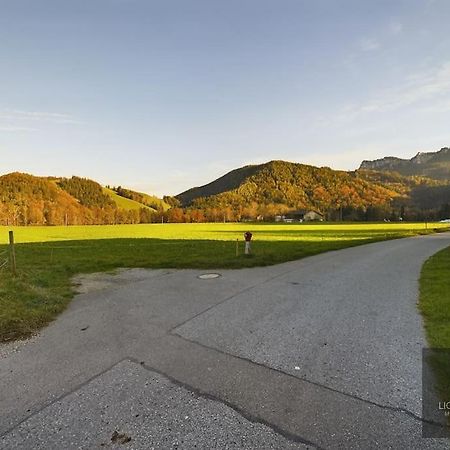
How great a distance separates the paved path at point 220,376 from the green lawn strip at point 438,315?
23 centimetres

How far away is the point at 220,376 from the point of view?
3770 mm

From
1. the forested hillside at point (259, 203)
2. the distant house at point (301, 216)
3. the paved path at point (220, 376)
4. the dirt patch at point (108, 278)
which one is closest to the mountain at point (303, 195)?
the forested hillside at point (259, 203)

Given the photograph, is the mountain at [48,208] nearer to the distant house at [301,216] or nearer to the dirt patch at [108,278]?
the distant house at [301,216]

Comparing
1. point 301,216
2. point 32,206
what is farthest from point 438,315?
point 301,216

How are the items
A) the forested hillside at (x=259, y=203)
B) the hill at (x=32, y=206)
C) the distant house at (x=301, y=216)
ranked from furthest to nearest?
the distant house at (x=301, y=216)
the forested hillside at (x=259, y=203)
the hill at (x=32, y=206)

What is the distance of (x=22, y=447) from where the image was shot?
8.66ft

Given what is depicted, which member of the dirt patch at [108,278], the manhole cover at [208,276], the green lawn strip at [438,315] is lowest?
the dirt patch at [108,278]

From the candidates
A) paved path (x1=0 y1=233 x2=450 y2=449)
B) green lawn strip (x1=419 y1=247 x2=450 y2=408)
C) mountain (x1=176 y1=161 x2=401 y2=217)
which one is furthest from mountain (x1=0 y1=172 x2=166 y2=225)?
green lawn strip (x1=419 y1=247 x2=450 y2=408)

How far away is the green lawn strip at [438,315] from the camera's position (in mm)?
3810

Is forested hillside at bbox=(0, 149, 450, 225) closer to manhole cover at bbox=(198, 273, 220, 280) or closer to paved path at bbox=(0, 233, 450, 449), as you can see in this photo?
manhole cover at bbox=(198, 273, 220, 280)

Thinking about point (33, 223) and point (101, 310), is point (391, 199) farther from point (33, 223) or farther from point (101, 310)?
point (101, 310)

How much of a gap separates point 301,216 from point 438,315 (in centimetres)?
14771

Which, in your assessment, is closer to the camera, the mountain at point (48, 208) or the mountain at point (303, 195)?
the mountain at point (48, 208)

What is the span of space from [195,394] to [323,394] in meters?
1.39
